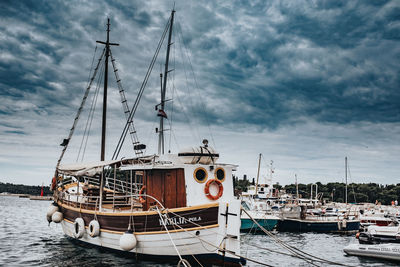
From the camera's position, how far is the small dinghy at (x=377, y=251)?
20109 millimetres

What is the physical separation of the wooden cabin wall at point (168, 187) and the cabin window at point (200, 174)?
643 millimetres

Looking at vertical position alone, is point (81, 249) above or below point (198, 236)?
below

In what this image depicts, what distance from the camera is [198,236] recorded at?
13.3 metres

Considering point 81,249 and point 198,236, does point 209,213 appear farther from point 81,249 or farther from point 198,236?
point 81,249

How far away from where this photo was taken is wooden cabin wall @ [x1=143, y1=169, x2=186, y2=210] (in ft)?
50.5

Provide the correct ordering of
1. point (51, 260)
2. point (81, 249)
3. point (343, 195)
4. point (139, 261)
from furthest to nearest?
point (343, 195) < point (81, 249) < point (51, 260) < point (139, 261)

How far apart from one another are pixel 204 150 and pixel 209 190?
6.10 ft

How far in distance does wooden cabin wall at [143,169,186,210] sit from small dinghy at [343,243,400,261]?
43.7 feet

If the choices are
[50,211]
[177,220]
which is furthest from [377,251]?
[50,211]

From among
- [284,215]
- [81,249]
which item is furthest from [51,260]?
[284,215]

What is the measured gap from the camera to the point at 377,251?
2075cm

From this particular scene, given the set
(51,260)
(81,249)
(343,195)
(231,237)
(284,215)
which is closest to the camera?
(231,237)

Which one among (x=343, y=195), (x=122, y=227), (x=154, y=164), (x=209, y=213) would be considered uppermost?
(x=154, y=164)

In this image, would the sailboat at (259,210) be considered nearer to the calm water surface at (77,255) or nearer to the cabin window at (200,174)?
the calm water surface at (77,255)
